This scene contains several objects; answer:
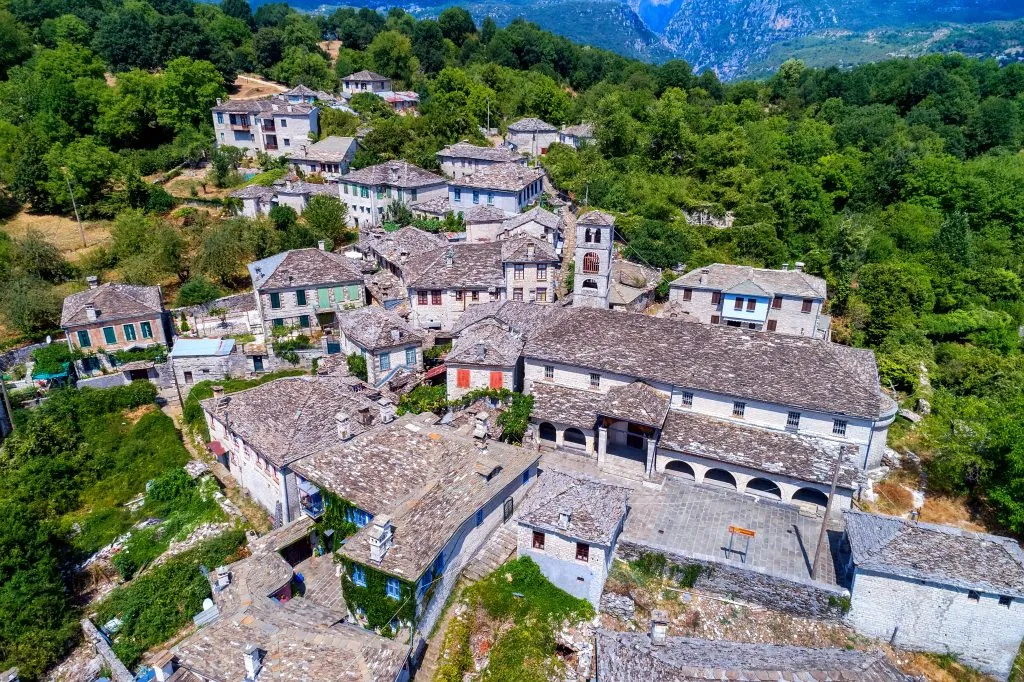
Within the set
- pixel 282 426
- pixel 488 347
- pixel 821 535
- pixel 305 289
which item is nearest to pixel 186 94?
pixel 305 289

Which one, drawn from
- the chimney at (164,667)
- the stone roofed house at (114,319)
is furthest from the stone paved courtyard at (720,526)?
the stone roofed house at (114,319)

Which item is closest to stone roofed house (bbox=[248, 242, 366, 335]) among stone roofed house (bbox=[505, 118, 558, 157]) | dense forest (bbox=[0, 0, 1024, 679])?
dense forest (bbox=[0, 0, 1024, 679])

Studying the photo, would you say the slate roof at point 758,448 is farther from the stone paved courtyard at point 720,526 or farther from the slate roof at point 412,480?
the slate roof at point 412,480

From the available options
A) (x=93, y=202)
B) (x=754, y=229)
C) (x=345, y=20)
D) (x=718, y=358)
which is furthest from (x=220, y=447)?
(x=345, y=20)

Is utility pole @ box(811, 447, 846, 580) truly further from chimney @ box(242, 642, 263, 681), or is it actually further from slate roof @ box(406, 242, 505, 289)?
slate roof @ box(406, 242, 505, 289)

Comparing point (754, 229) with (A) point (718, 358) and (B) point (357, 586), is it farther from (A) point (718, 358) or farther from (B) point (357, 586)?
(B) point (357, 586)

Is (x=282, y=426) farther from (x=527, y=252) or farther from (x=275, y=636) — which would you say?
(x=527, y=252)
